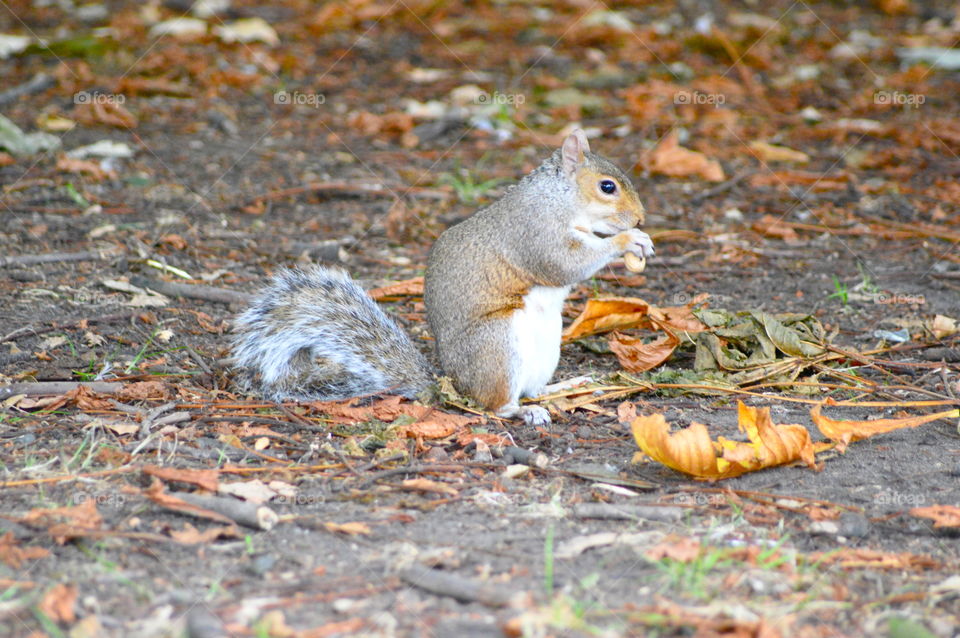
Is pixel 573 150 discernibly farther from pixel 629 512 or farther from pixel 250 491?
pixel 250 491

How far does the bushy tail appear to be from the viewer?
3.28 meters

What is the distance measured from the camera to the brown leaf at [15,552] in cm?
215

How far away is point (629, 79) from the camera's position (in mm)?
7316

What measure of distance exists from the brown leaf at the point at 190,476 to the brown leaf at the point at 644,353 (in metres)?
1.61

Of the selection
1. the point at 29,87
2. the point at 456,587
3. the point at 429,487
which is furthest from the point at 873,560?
the point at 29,87

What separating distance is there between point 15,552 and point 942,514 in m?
2.08

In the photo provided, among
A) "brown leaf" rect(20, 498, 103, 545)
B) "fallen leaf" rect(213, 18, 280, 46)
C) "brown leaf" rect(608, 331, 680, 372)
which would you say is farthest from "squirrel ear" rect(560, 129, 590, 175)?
"fallen leaf" rect(213, 18, 280, 46)

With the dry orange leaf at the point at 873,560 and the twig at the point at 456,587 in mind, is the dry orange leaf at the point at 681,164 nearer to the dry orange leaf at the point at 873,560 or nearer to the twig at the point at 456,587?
the dry orange leaf at the point at 873,560

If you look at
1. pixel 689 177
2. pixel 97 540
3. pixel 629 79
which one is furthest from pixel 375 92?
pixel 97 540

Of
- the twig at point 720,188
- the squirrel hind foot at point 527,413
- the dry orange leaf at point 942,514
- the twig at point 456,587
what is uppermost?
the twig at point 720,188

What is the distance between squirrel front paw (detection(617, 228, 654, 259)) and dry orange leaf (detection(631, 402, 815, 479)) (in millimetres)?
849

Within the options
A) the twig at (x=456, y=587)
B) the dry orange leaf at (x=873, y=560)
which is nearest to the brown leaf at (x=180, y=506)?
the twig at (x=456, y=587)

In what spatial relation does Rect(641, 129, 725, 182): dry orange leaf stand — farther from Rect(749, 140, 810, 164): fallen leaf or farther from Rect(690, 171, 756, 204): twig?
Rect(749, 140, 810, 164): fallen leaf

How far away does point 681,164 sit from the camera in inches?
231
